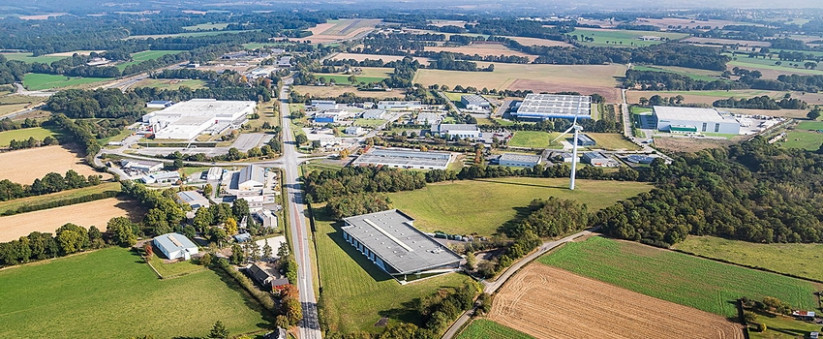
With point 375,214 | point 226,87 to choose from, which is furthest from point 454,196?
point 226,87

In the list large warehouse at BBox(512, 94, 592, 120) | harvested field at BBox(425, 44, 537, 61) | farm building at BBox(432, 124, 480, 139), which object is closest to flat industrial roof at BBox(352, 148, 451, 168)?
farm building at BBox(432, 124, 480, 139)

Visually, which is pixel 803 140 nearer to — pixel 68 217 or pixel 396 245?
pixel 396 245

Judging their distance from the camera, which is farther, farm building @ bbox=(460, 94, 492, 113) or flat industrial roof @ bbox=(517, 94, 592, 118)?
farm building @ bbox=(460, 94, 492, 113)

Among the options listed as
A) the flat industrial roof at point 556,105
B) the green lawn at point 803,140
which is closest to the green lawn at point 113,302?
the flat industrial roof at point 556,105

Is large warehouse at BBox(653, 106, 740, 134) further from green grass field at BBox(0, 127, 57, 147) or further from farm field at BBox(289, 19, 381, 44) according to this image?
farm field at BBox(289, 19, 381, 44)

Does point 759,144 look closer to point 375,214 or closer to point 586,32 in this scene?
point 375,214

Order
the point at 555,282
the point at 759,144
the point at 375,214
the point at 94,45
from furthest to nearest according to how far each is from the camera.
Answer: the point at 94,45 → the point at 759,144 → the point at 375,214 → the point at 555,282
